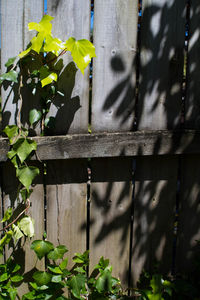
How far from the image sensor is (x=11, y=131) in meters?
1.57

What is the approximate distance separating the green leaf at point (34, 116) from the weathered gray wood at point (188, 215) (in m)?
0.89

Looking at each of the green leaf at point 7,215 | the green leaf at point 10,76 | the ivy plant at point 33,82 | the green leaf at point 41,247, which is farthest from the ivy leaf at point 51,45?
the green leaf at point 41,247

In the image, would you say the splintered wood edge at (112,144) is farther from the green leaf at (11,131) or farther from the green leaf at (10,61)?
the green leaf at (10,61)

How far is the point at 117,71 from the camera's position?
163 centimetres

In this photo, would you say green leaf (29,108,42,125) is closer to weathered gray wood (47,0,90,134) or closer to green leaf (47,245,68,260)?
weathered gray wood (47,0,90,134)

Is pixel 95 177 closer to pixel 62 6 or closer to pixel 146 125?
pixel 146 125

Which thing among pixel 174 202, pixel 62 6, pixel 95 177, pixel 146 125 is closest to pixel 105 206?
pixel 95 177

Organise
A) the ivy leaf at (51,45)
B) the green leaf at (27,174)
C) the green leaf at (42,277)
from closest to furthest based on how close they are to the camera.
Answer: the ivy leaf at (51,45)
the green leaf at (27,174)
the green leaf at (42,277)

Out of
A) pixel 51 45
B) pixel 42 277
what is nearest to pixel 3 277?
pixel 42 277

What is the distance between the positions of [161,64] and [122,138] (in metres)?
0.48

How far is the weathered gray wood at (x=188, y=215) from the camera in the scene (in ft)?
5.83

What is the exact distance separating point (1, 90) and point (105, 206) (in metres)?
0.90

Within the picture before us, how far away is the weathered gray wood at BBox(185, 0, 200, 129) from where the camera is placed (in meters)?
1.63

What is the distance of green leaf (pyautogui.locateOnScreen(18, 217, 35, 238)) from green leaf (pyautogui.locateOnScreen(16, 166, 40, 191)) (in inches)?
8.7
